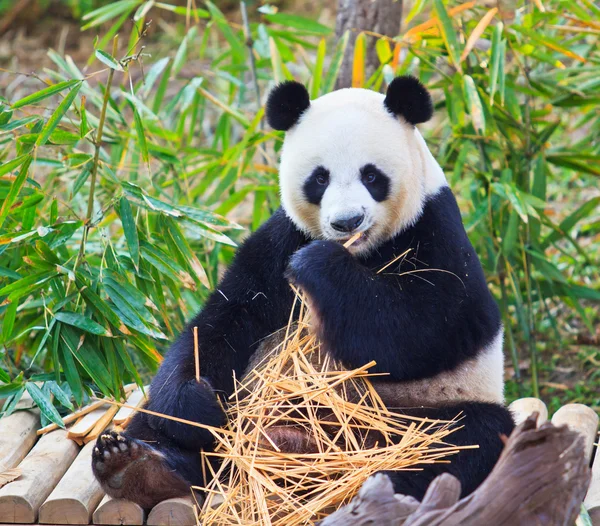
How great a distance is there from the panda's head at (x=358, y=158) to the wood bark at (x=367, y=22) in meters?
1.72

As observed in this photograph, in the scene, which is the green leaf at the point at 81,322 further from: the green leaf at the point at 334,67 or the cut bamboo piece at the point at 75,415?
the green leaf at the point at 334,67

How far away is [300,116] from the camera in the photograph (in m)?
2.74

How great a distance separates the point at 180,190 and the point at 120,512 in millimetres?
2236

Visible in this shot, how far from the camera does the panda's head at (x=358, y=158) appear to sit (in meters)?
2.57

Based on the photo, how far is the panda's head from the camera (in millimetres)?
2574

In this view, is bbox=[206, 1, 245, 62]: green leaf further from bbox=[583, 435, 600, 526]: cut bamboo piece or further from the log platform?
bbox=[583, 435, 600, 526]: cut bamboo piece

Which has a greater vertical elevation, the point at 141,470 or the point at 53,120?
the point at 53,120

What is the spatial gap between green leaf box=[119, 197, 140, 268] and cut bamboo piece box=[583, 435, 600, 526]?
1.72 metres

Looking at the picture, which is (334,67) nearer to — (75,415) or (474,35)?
(474,35)

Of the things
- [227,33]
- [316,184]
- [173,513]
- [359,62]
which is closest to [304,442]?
[173,513]

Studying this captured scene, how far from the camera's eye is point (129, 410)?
3.41 m

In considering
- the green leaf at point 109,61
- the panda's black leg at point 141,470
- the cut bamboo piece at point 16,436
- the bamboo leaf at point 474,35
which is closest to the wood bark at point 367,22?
the bamboo leaf at point 474,35

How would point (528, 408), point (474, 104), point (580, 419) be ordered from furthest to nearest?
point (474, 104) < point (528, 408) < point (580, 419)

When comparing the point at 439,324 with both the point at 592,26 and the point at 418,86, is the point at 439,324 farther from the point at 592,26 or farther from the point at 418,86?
the point at 592,26
